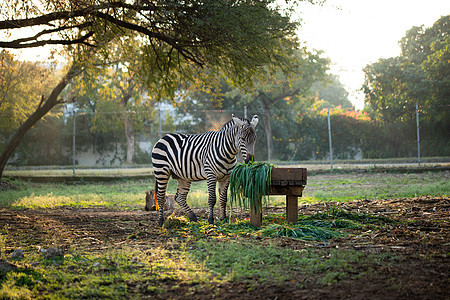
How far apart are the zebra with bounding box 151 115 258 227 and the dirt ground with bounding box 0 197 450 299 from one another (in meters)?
1.00

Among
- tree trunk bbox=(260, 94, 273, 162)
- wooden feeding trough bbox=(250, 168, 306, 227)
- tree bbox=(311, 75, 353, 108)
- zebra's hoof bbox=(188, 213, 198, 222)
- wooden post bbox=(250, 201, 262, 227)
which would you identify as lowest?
zebra's hoof bbox=(188, 213, 198, 222)

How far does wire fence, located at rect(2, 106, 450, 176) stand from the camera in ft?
67.1

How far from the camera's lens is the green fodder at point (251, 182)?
619 cm

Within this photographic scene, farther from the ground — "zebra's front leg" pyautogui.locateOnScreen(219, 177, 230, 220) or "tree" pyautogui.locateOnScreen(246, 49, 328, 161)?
"tree" pyautogui.locateOnScreen(246, 49, 328, 161)

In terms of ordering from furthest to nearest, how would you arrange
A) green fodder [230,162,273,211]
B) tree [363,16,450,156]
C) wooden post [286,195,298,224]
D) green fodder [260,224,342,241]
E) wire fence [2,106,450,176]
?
wire fence [2,106,450,176], tree [363,16,450,156], wooden post [286,195,298,224], green fodder [230,162,273,211], green fodder [260,224,342,241]

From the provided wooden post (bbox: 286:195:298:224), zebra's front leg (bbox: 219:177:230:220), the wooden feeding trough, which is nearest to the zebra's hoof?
zebra's front leg (bbox: 219:177:230:220)

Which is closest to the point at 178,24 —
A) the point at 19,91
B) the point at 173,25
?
the point at 173,25

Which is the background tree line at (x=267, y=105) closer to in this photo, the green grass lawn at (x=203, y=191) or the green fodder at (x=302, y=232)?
the green grass lawn at (x=203, y=191)

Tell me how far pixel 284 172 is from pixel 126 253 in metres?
2.67

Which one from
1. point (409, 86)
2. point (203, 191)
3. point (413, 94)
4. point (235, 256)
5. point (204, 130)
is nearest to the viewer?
point (235, 256)

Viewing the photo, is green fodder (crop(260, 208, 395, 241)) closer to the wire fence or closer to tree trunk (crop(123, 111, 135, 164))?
the wire fence

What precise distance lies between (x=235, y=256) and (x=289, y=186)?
2.10 metres

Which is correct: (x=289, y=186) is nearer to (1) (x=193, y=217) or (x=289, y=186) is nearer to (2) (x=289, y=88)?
(1) (x=193, y=217)

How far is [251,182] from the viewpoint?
6211 millimetres
